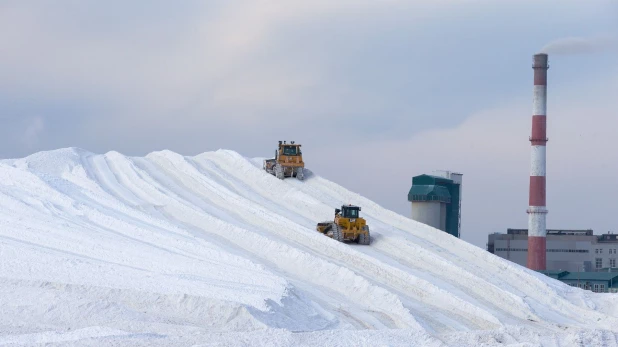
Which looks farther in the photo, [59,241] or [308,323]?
[59,241]

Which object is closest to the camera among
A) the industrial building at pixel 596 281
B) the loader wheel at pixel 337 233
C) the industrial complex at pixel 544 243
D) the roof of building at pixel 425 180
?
the loader wheel at pixel 337 233

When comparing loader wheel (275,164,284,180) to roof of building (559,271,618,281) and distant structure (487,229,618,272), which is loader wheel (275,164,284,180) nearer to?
roof of building (559,271,618,281)

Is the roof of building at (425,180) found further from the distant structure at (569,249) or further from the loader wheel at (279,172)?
the loader wheel at (279,172)

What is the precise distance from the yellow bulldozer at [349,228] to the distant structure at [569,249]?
104 feet

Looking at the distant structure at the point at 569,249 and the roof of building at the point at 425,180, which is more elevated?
the roof of building at the point at 425,180

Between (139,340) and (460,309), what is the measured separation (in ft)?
40.8

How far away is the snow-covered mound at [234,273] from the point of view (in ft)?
72.5

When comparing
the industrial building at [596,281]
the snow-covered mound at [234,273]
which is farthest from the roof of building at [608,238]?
the snow-covered mound at [234,273]

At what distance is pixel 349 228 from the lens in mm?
35312

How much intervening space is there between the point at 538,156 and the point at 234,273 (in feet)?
118

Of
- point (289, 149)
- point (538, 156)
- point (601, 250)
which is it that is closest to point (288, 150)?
point (289, 149)

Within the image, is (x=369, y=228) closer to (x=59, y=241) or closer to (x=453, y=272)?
(x=453, y=272)

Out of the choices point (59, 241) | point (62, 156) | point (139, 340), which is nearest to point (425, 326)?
point (139, 340)

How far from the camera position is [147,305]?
76.2ft
